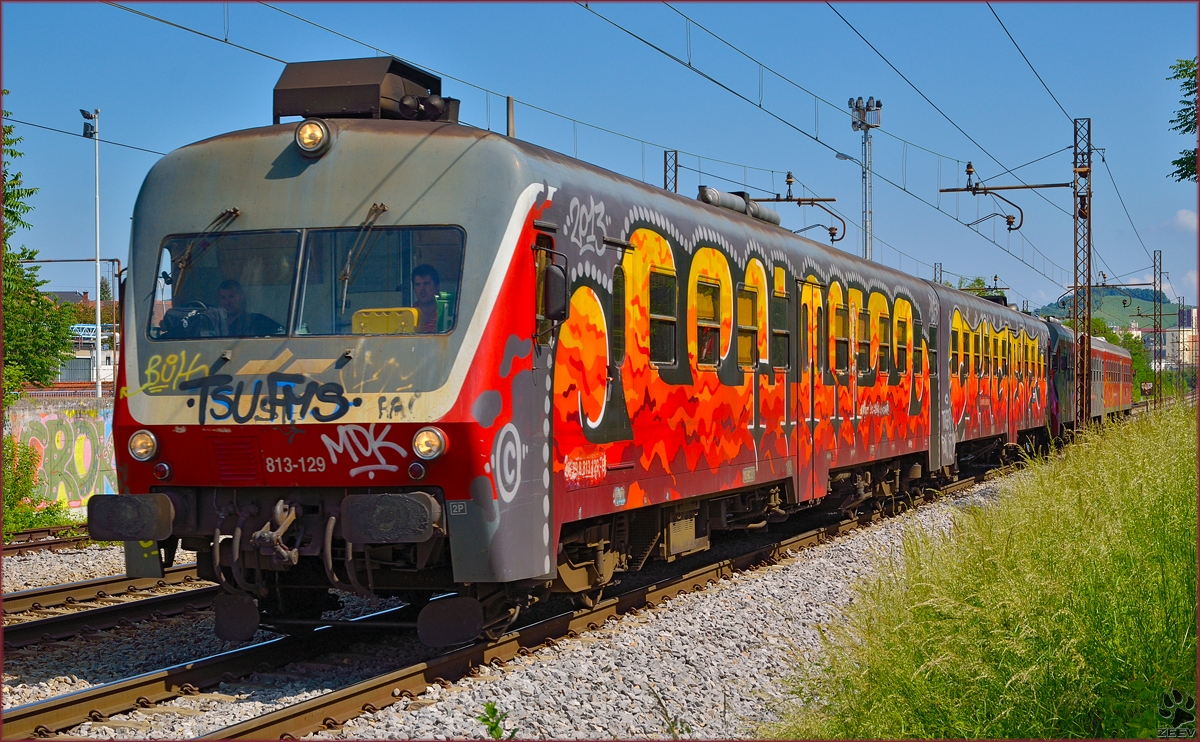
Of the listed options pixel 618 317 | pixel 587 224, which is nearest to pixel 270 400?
pixel 587 224

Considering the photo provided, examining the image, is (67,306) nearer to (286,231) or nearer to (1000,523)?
(286,231)

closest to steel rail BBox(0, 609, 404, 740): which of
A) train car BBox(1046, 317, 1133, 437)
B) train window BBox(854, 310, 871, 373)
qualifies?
train window BBox(854, 310, 871, 373)

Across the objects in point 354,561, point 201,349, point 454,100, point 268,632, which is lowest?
point 268,632

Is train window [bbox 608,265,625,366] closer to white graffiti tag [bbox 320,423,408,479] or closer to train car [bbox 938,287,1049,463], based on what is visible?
white graffiti tag [bbox 320,423,408,479]

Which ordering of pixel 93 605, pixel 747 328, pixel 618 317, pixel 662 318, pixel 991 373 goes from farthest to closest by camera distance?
1. pixel 991 373
2. pixel 747 328
3. pixel 93 605
4. pixel 662 318
5. pixel 618 317

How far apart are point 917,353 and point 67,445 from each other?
13.3 metres

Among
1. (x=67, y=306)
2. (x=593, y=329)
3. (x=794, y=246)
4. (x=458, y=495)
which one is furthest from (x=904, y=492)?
(x=67, y=306)

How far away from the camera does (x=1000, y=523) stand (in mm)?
9250

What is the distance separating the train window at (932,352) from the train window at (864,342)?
3.28 m

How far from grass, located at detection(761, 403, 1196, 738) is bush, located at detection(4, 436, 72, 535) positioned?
12.8m

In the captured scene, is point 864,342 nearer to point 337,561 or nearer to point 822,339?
point 822,339

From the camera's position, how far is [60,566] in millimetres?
12594

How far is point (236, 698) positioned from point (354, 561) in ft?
3.41

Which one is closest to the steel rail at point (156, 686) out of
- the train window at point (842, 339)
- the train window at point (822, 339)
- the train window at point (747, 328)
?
the train window at point (747, 328)
